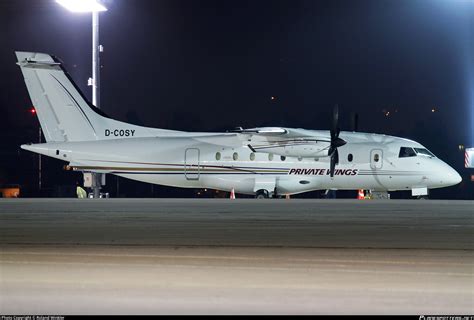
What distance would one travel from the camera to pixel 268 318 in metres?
7.37

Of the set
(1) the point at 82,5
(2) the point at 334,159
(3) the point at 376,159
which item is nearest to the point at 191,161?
(2) the point at 334,159

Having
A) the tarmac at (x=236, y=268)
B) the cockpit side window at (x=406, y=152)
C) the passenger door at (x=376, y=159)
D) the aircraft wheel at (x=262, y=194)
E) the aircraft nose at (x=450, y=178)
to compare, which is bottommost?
the aircraft wheel at (x=262, y=194)

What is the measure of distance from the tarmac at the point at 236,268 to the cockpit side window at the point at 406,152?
1717 centimetres

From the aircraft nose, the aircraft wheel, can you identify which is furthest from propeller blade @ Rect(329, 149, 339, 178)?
the aircraft nose

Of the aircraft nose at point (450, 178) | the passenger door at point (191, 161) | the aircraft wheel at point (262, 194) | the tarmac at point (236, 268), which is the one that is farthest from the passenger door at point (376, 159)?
the tarmac at point (236, 268)

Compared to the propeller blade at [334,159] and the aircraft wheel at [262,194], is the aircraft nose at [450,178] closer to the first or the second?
the propeller blade at [334,159]

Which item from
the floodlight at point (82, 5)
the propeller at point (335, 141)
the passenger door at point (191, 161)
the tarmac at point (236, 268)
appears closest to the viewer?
the tarmac at point (236, 268)

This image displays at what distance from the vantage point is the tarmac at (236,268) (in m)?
7.88

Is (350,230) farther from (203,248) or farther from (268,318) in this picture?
(268,318)

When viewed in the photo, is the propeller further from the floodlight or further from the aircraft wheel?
the floodlight

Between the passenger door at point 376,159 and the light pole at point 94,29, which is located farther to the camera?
the light pole at point 94,29

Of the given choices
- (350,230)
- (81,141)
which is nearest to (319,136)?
(81,141)

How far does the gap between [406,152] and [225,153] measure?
939cm

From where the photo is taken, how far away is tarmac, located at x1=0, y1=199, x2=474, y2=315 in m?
7.88
